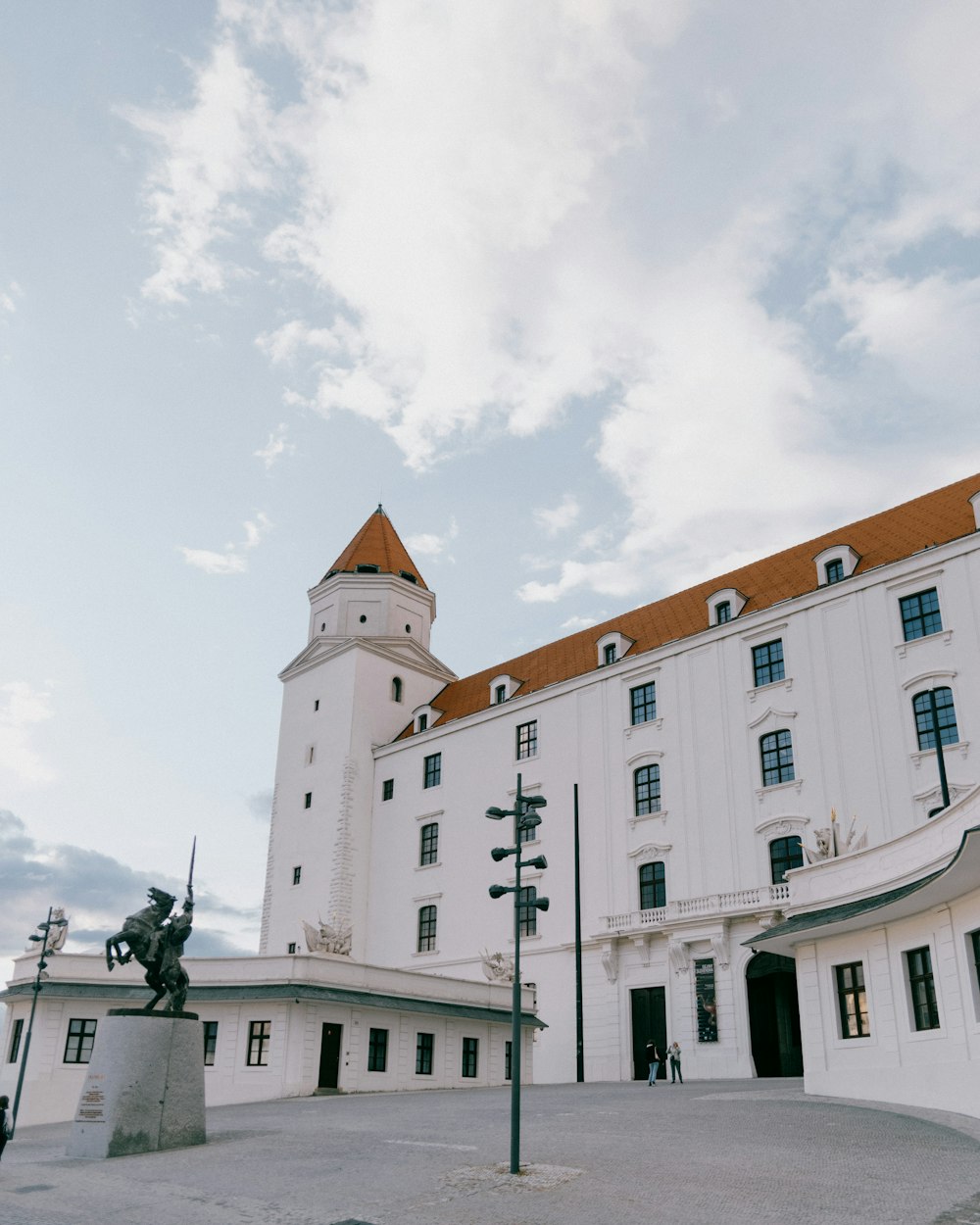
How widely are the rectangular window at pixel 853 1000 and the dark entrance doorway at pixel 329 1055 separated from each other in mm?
16042

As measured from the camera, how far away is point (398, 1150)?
1573 centimetres

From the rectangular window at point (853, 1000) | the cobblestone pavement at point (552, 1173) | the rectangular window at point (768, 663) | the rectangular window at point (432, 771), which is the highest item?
the rectangular window at point (768, 663)

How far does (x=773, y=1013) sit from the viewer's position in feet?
113

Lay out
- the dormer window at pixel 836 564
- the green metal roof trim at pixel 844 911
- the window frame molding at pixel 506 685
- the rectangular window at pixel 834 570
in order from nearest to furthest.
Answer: the green metal roof trim at pixel 844 911 < the dormer window at pixel 836 564 < the rectangular window at pixel 834 570 < the window frame molding at pixel 506 685

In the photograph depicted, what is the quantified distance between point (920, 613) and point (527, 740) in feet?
59.7

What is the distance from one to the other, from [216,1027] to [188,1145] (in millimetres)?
14536

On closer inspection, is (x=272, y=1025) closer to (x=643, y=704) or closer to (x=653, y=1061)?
(x=653, y=1061)

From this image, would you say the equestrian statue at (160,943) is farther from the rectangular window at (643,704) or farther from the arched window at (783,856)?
the rectangular window at (643,704)

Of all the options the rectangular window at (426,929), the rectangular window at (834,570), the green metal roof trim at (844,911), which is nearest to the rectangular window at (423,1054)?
the rectangular window at (426,929)

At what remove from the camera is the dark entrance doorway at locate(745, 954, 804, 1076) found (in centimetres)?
3362

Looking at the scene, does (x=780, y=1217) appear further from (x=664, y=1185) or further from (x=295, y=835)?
(x=295, y=835)

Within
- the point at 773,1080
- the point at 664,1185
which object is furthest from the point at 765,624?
the point at 664,1185

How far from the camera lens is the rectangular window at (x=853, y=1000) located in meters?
20.7

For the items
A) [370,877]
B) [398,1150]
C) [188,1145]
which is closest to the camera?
[398,1150]
